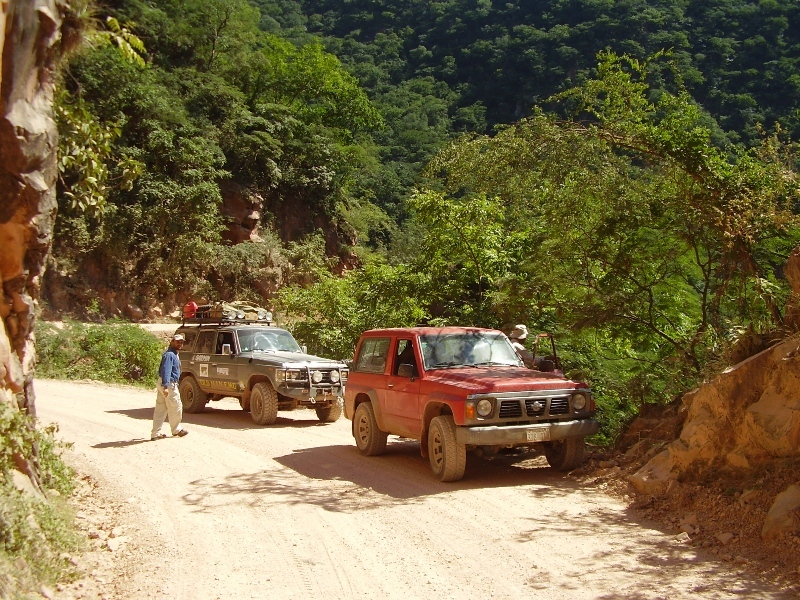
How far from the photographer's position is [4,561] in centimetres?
497

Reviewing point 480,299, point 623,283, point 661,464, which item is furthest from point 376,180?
point 661,464

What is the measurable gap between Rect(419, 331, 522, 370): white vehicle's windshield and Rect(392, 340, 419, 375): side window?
0.29 metres

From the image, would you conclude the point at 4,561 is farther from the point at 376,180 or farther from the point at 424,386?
the point at 376,180

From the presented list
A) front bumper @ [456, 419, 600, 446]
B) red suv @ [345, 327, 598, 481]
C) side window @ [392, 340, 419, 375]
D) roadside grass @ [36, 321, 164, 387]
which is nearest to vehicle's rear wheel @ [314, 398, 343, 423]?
red suv @ [345, 327, 598, 481]

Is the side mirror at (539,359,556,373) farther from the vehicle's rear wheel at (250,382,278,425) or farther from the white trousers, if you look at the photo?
the vehicle's rear wheel at (250,382,278,425)

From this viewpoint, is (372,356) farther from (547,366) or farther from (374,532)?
(374,532)

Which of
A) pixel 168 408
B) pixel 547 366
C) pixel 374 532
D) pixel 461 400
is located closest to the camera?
pixel 374 532

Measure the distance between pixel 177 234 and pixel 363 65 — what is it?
2162 inches

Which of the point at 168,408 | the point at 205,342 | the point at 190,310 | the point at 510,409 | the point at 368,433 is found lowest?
the point at 368,433

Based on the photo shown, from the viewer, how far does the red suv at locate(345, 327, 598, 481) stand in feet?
28.5

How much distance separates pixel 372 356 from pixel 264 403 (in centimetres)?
402

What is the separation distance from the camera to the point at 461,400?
28.5 feet

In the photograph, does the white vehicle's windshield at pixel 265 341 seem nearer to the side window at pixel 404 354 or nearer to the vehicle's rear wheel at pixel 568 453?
the side window at pixel 404 354

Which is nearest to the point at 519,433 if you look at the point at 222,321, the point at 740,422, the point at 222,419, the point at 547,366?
the point at 547,366
